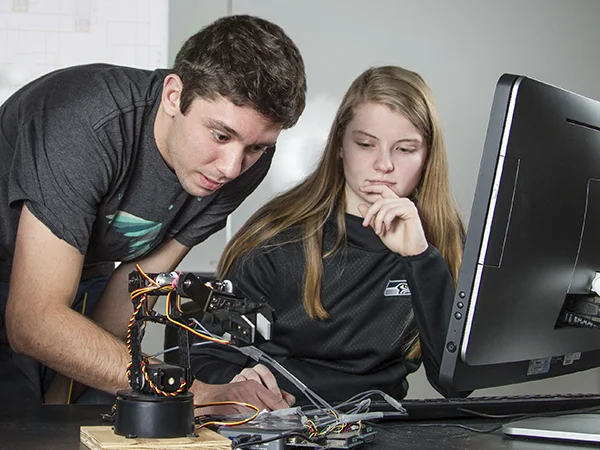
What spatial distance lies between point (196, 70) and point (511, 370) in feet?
2.39

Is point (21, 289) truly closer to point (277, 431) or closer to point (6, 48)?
point (277, 431)

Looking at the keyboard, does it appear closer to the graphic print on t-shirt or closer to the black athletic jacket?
the black athletic jacket

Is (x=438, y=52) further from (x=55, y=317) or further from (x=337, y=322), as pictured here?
(x=55, y=317)

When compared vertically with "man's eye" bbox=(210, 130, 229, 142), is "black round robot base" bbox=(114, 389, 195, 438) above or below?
below

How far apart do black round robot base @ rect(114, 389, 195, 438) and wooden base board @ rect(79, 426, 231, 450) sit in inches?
0.5

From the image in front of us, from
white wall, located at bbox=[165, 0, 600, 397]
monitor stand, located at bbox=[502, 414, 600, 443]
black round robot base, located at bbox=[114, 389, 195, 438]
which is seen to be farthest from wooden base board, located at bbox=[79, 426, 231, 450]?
white wall, located at bbox=[165, 0, 600, 397]

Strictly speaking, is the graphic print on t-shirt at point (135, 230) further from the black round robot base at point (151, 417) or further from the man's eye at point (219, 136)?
the black round robot base at point (151, 417)

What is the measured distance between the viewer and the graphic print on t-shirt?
1.65 m

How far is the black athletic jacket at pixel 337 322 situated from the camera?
1721 millimetres

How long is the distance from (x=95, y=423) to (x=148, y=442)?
21cm

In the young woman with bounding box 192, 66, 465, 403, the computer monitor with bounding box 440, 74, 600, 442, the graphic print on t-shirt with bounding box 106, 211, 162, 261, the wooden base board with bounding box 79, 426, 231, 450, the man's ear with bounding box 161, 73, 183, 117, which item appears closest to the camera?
the wooden base board with bounding box 79, 426, 231, 450

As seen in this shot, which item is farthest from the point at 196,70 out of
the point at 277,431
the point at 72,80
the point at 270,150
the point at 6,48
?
the point at 6,48

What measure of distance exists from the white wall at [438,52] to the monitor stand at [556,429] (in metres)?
2.06

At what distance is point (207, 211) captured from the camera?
1.85 m
